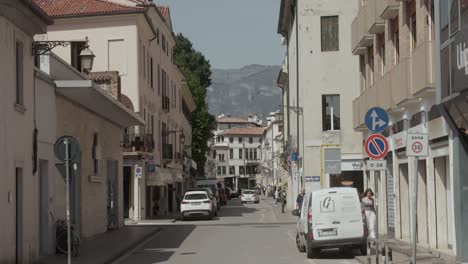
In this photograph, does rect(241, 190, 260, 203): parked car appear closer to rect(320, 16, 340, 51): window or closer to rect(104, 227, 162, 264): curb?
rect(320, 16, 340, 51): window

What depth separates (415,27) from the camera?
992 inches

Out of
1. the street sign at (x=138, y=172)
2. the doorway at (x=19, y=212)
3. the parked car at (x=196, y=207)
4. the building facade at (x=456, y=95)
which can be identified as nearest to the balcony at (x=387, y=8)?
the building facade at (x=456, y=95)

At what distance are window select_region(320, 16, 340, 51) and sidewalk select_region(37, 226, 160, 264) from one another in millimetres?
20281

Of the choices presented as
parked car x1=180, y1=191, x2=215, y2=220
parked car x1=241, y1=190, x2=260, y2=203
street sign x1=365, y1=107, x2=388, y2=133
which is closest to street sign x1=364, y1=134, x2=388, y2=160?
street sign x1=365, y1=107, x2=388, y2=133

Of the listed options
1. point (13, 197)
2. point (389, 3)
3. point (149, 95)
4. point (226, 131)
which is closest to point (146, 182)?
point (149, 95)

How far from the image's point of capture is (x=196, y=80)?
90188 millimetres

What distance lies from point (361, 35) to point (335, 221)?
1314cm

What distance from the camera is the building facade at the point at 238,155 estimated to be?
183 meters

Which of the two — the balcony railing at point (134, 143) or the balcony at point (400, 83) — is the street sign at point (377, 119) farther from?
the balcony railing at point (134, 143)

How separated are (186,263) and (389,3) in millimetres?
10843

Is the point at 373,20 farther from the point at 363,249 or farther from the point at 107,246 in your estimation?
the point at 107,246

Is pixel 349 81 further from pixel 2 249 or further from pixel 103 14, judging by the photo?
pixel 2 249

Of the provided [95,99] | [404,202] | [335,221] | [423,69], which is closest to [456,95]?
[423,69]

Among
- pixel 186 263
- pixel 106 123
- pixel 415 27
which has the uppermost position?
pixel 415 27
